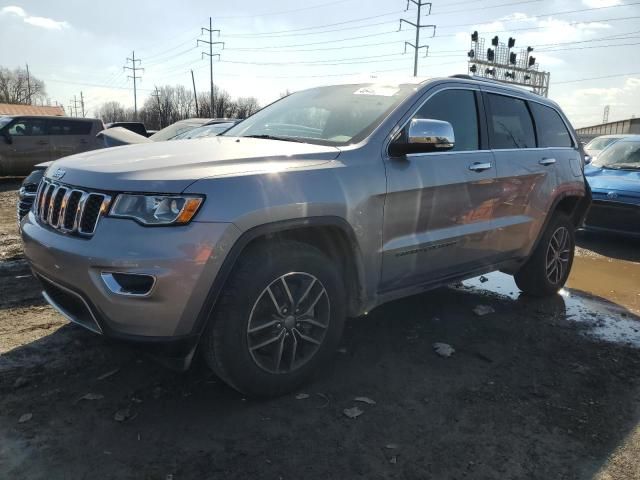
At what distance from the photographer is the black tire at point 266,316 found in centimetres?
265

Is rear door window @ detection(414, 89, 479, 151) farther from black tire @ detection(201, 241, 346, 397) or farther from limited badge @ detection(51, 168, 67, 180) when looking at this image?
limited badge @ detection(51, 168, 67, 180)

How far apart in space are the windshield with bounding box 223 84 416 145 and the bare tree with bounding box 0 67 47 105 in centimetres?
12062

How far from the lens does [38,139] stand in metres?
13.6

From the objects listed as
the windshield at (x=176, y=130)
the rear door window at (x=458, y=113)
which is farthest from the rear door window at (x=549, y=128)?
the windshield at (x=176, y=130)

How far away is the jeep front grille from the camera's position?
258 cm

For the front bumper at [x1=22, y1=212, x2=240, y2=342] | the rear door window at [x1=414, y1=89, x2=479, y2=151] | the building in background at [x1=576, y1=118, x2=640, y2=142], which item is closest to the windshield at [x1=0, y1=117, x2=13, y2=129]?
the front bumper at [x1=22, y1=212, x2=240, y2=342]

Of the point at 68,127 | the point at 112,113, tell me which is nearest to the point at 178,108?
the point at 112,113

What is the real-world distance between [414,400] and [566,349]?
5.08 ft

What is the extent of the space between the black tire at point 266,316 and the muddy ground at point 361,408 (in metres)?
0.18

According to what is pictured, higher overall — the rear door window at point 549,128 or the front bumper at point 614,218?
the rear door window at point 549,128

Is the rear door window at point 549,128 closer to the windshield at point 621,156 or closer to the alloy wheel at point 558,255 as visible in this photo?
the alloy wheel at point 558,255

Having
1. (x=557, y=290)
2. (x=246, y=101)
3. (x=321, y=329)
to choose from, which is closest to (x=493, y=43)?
(x=557, y=290)

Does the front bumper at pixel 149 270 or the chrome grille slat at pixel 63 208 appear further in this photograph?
the chrome grille slat at pixel 63 208

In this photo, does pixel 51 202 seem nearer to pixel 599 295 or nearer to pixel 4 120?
pixel 599 295
